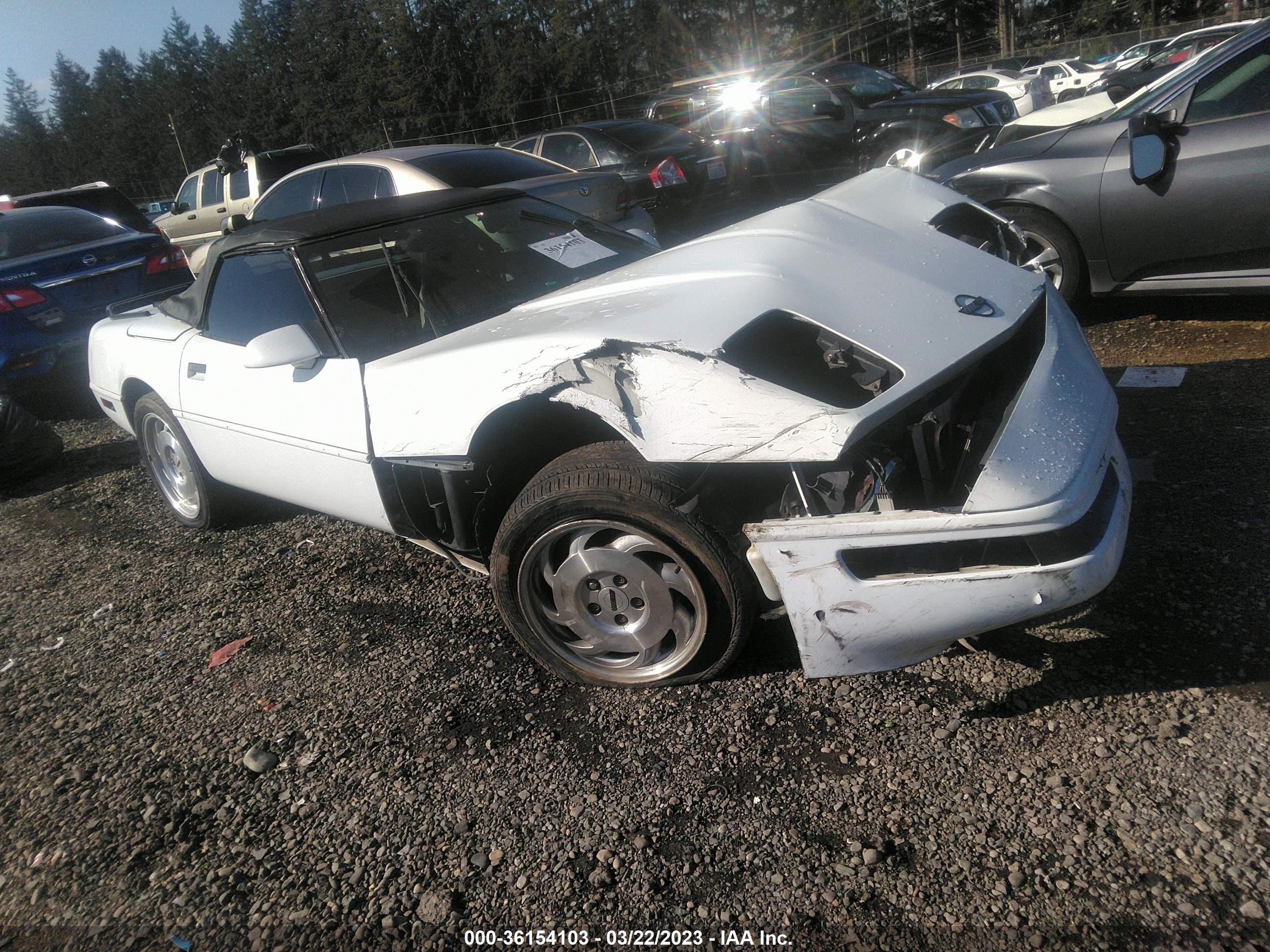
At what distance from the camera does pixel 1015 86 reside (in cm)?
1580

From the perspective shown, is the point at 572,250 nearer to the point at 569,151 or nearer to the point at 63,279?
the point at 63,279

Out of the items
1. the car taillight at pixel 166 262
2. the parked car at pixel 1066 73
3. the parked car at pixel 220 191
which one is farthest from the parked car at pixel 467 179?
the parked car at pixel 1066 73

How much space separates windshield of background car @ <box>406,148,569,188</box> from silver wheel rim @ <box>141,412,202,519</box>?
10.0 ft

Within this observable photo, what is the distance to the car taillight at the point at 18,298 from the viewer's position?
6422 mm

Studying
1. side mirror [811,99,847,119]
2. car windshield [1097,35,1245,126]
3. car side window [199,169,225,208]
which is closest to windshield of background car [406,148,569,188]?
car windshield [1097,35,1245,126]

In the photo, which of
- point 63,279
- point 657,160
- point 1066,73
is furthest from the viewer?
point 1066,73

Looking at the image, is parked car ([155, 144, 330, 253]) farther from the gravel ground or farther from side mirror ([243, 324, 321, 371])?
the gravel ground

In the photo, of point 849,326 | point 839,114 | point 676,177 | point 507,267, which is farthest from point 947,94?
point 849,326

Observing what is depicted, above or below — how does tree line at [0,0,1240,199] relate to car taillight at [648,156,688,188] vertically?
above

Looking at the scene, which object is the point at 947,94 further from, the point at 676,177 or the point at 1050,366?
the point at 1050,366

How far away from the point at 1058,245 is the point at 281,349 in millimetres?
4140

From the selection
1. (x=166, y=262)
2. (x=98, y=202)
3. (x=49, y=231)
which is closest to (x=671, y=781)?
(x=166, y=262)

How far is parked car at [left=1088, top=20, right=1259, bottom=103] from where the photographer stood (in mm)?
12711

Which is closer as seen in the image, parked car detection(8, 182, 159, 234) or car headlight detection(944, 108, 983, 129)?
car headlight detection(944, 108, 983, 129)
